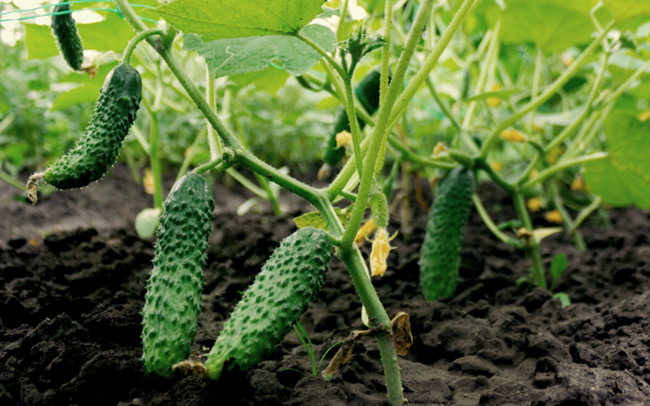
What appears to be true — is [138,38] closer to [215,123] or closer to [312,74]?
[215,123]

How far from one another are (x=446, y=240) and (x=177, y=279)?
1.16 metres

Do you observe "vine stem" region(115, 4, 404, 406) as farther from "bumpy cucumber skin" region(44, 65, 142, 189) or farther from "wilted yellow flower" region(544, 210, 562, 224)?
A: "wilted yellow flower" region(544, 210, 562, 224)

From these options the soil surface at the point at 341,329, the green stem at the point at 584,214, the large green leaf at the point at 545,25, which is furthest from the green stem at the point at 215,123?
the green stem at the point at 584,214

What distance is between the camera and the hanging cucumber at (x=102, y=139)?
1129 millimetres

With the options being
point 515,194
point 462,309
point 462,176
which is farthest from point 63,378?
point 515,194

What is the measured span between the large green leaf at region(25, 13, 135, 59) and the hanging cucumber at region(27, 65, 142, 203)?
105cm

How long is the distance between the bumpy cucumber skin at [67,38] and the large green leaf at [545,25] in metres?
1.91

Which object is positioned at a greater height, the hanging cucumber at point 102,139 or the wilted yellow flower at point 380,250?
the hanging cucumber at point 102,139

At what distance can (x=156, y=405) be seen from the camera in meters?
1.05

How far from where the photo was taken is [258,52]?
1.26 meters

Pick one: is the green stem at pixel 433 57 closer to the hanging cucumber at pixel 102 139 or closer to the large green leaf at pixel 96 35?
the hanging cucumber at pixel 102 139

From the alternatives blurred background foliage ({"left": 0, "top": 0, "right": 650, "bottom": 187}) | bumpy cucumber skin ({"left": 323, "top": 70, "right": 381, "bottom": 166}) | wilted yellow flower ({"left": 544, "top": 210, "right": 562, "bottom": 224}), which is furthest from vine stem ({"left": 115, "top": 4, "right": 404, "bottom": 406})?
wilted yellow flower ({"left": 544, "top": 210, "right": 562, "bottom": 224})

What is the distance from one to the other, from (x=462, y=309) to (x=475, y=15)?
2.03m

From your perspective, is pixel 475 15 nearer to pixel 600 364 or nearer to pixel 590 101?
pixel 590 101
